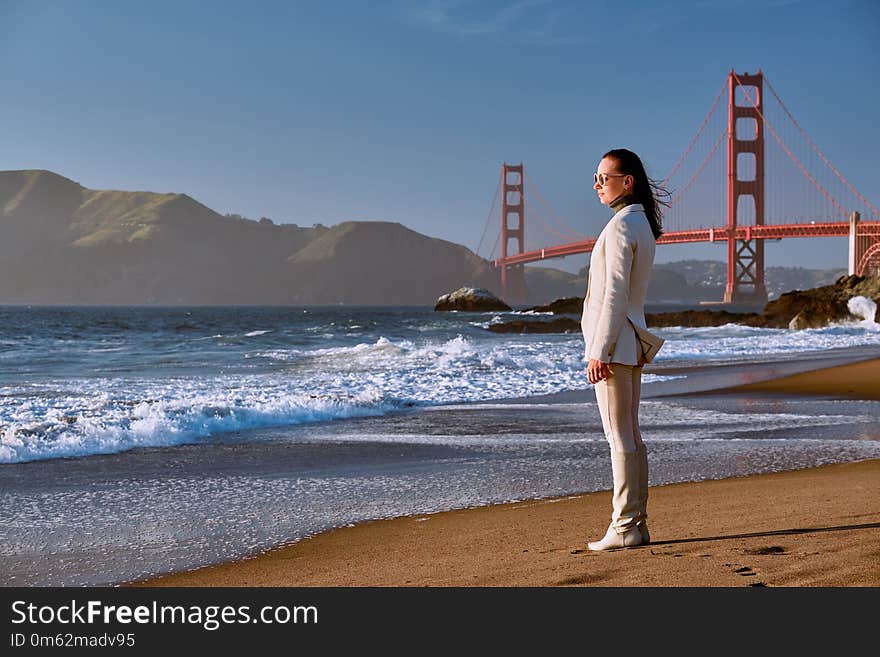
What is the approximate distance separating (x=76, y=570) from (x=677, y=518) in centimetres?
203

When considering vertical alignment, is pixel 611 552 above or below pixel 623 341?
below

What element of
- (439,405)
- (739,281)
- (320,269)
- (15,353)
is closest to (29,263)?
(320,269)

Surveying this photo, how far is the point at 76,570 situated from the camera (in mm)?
2920

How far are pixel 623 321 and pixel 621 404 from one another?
26 cm

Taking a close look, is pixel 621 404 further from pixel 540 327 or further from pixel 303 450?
pixel 540 327

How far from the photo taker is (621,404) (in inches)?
109

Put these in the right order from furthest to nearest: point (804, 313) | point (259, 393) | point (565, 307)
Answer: point (565, 307) → point (804, 313) → point (259, 393)

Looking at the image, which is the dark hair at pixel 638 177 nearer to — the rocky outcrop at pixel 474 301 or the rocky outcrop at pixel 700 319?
the rocky outcrop at pixel 700 319

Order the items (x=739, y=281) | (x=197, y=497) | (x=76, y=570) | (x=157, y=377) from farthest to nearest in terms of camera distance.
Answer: (x=739, y=281) → (x=157, y=377) → (x=197, y=497) → (x=76, y=570)

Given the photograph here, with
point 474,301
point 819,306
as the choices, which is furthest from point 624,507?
point 474,301

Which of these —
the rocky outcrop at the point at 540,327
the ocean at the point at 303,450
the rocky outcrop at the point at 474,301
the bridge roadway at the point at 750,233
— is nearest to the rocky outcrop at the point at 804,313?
the rocky outcrop at the point at 540,327

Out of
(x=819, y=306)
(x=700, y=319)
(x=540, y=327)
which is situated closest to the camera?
(x=819, y=306)

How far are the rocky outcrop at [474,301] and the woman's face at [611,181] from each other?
58.5 metres

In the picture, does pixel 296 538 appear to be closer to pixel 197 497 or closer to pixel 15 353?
pixel 197 497
